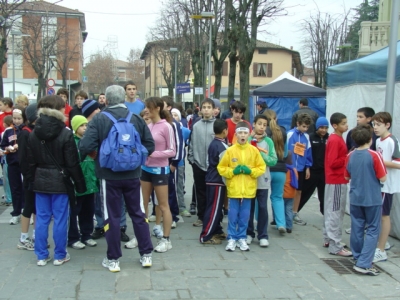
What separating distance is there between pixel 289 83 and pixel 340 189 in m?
15.3

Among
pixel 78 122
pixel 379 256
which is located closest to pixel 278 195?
pixel 379 256

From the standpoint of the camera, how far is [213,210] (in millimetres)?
6602

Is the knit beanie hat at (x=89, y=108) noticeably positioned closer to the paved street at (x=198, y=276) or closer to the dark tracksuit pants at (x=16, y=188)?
the paved street at (x=198, y=276)

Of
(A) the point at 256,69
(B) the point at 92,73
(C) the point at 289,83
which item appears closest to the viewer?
(C) the point at 289,83

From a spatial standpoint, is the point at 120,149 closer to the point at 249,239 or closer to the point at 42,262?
the point at 42,262

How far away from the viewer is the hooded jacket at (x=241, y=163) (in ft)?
20.5

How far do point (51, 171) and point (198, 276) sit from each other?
6.58ft

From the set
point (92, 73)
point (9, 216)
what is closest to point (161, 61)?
point (92, 73)

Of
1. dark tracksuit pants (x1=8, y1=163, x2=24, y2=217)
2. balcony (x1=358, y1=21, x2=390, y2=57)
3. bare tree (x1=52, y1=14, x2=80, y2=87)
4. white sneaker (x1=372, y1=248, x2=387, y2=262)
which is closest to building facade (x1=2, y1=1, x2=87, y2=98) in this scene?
bare tree (x1=52, y1=14, x2=80, y2=87)

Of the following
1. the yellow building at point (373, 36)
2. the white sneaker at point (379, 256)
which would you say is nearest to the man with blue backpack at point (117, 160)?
the white sneaker at point (379, 256)

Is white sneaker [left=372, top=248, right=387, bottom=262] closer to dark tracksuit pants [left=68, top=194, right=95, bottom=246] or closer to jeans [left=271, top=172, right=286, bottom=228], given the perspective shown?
jeans [left=271, top=172, right=286, bottom=228]

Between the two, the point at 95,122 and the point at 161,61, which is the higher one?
the point at 161,61

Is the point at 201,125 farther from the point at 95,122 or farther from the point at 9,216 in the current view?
the point at 9,216

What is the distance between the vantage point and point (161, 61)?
57688 millimetres
